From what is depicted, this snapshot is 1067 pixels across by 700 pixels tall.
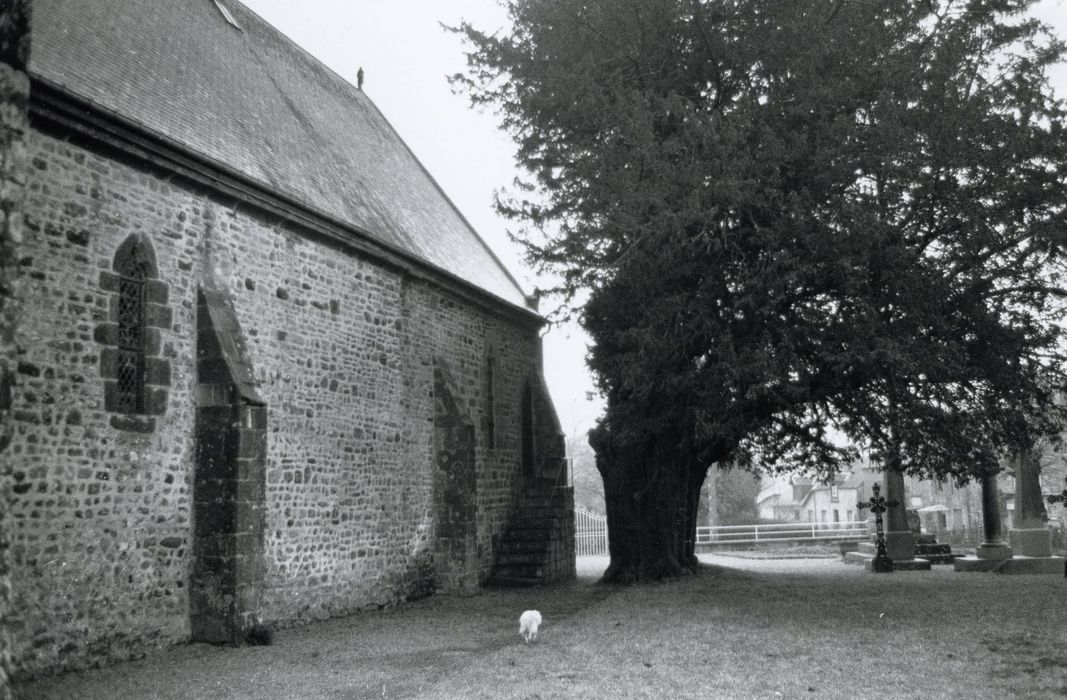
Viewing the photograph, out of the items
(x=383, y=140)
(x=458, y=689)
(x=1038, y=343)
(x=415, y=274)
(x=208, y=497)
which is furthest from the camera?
(x=383, y=140)

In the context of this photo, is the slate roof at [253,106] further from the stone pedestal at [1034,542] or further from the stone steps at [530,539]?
the stone pedestal at [1034,542]

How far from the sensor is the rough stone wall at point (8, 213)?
10.5 feet

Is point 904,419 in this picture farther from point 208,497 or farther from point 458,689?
point 208,497

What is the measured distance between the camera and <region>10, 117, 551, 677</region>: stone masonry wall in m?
8.53

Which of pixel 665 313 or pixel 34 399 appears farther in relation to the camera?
pixel 665 313

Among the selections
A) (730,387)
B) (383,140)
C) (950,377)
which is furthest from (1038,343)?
(383,140)

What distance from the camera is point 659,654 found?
8.81 meters

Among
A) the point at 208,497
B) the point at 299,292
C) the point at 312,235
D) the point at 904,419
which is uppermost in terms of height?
the point at 312,235

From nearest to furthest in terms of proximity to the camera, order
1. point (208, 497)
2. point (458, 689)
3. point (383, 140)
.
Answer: point (458, 689), point (208, 497), point (383, 140)

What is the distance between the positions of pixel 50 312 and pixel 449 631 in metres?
5.77

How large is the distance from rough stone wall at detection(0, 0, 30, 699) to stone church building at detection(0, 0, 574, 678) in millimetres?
12

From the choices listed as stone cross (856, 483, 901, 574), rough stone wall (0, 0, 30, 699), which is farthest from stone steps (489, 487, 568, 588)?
rough stone wall (0, 0, 30, 699)

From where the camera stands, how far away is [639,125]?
12359 millimetres

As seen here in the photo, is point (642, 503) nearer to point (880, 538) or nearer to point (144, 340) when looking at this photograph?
point (880, 538)
